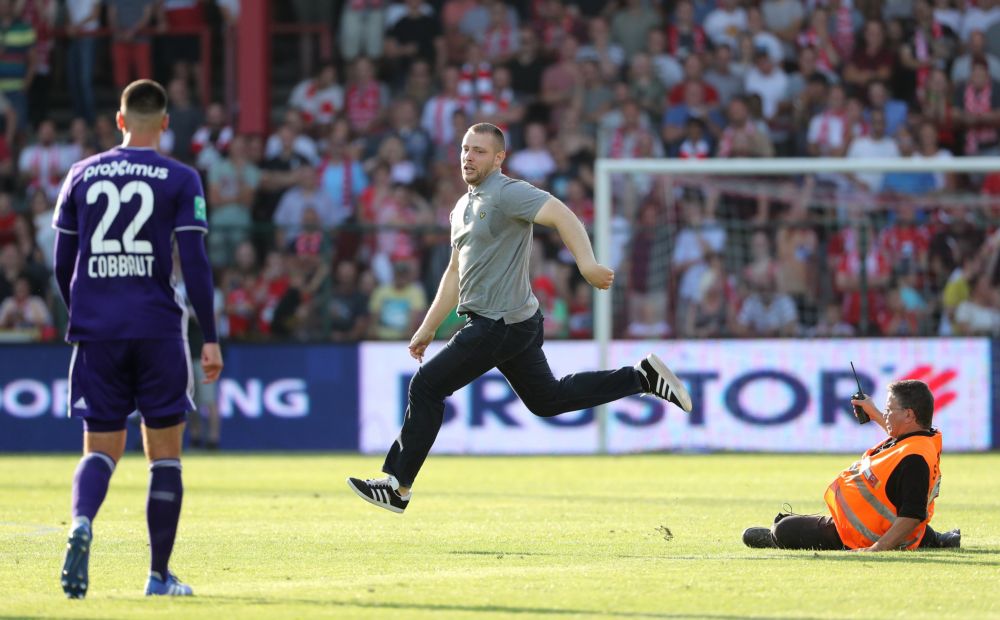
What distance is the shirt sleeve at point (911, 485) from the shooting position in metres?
8.05

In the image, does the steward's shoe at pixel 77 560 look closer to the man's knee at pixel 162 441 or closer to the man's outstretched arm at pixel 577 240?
the man's knee at pixel 162 441

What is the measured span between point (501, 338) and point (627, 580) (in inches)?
84.0

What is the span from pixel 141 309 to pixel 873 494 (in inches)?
145

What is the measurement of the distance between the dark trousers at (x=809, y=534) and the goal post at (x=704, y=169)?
990 cm

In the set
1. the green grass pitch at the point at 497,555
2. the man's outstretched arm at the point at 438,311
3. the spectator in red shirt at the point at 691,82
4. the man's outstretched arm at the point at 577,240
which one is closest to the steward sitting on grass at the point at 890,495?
the green grass pitch at the point at 497,555

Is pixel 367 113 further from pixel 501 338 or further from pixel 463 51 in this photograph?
pixel 501 338

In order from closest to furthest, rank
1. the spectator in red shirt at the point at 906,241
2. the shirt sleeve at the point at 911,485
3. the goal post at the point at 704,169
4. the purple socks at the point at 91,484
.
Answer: the purple socks at the point at 91,484, the shirt sleeve at the point at 911,485, the goal post at the point at 704,169, the spectator in red shirt at the point at 906,241

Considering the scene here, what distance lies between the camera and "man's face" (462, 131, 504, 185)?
905 centimetres

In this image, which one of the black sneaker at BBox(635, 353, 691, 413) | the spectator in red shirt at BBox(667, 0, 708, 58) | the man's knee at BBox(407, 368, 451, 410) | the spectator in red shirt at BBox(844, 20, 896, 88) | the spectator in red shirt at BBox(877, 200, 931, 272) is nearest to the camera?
the man's knee at BBox(407, 368, 451, 410)

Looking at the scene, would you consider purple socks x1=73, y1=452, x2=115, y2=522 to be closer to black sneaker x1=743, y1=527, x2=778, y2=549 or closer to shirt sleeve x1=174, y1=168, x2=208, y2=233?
shirt sleeve x1=174, y1=168, x2=208, y2=233

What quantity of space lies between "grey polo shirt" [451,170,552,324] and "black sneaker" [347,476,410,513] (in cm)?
→ 105

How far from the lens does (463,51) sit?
2316cm

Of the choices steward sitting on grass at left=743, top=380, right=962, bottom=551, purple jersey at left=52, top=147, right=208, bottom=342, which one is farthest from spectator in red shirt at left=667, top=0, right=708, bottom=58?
purple jersey at left=52, top=147, right=208, bottom=342

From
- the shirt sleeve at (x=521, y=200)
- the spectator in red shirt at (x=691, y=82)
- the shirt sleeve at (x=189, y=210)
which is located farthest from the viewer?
the spectator in red shirt at (x=691, y=82)
